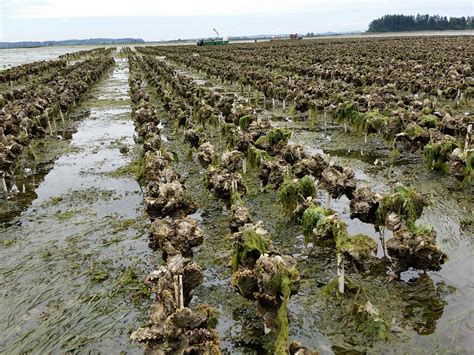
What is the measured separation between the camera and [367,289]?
7.59 metres

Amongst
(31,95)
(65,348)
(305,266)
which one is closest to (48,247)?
(65,348)

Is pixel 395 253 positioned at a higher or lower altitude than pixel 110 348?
higher

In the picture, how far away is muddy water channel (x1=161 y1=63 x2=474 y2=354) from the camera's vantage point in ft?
21.1

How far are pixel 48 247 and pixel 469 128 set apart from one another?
12.5m

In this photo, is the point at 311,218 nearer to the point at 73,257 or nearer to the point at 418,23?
the point at 73,257

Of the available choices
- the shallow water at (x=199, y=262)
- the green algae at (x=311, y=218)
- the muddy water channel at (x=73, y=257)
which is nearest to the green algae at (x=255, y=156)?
the shallow water at (x=199, y=262)

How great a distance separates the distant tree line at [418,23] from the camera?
165 meters

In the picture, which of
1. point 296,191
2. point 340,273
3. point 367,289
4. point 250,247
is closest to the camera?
point 250,247

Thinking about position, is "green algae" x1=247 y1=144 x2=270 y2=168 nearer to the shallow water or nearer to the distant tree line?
the shallow water

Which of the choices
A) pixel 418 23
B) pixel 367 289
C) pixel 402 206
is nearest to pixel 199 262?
pixel 367 289

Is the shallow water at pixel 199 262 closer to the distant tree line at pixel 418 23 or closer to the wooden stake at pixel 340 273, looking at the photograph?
the wooden stake at pixel 340 273

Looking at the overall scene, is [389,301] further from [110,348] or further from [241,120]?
[241,120]

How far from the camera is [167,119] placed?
2283cm

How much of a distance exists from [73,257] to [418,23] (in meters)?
200
